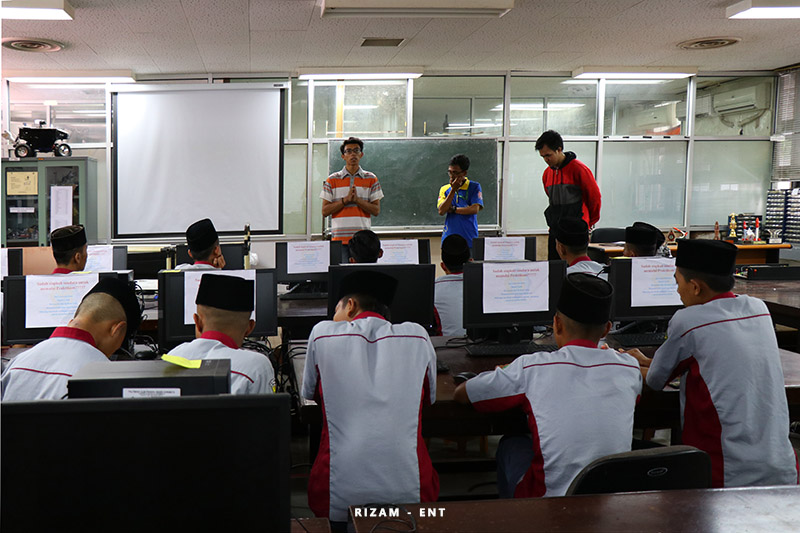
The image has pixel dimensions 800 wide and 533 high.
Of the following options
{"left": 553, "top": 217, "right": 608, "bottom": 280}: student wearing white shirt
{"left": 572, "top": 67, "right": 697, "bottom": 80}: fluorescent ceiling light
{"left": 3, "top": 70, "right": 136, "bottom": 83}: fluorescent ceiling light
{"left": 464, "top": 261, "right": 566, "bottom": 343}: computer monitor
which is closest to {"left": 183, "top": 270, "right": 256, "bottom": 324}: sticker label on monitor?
{"left": 464, "top": 261, "right": 566, "bottom": 343}: computer monitor

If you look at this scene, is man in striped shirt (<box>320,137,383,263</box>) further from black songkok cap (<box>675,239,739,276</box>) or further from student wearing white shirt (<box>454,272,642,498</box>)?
student wearing white shirt (<box>454,272,642,498</box>)

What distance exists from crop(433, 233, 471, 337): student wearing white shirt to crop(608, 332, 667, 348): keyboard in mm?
804

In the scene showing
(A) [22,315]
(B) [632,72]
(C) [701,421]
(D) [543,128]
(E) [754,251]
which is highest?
(B) [632,72]

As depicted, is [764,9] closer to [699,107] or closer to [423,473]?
[699,107]

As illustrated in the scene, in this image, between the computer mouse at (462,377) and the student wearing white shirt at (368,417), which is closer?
the student wearing white shirt at (368,417)

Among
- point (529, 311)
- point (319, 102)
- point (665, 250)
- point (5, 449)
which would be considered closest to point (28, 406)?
point (5, 449)

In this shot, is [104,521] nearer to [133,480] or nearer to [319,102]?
[133,480]

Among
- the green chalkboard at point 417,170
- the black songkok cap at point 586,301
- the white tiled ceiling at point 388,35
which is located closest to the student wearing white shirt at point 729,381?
the black songkok cap at point 586,301

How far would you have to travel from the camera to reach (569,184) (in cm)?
507

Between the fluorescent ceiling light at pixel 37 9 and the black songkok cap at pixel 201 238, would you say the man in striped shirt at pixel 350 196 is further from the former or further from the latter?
the fluorescent ceiling light at pixel 37 9

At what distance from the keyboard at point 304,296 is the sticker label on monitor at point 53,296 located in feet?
5.13

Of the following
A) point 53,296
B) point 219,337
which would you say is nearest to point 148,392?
point 219,337

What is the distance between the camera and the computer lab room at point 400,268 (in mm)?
1121

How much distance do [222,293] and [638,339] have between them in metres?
2.16
